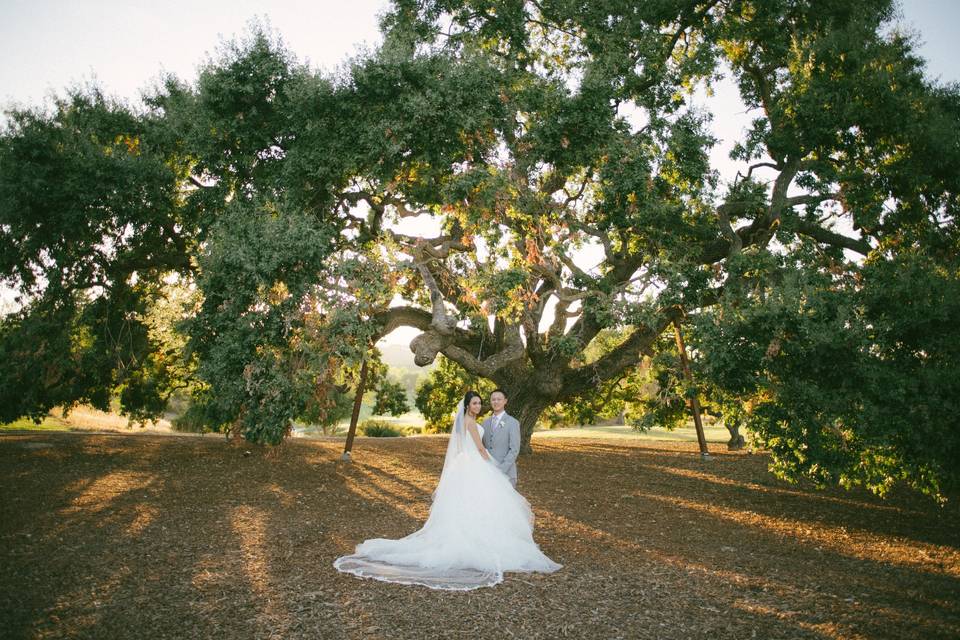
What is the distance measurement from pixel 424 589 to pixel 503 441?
7.61 ft

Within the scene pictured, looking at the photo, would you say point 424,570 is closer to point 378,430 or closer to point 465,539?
point 465,539

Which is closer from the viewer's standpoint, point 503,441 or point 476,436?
point 476,436

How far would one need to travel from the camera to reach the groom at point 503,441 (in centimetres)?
755

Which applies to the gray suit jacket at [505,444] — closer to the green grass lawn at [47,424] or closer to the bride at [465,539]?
the bride at [465,539]

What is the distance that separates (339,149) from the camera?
11.4 meters

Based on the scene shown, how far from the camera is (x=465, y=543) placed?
663 centimetres

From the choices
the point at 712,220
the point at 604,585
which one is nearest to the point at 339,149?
the point at 712,220

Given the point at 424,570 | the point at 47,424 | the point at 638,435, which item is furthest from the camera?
the point at 638,435

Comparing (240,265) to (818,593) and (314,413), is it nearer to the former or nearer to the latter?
(818,593)

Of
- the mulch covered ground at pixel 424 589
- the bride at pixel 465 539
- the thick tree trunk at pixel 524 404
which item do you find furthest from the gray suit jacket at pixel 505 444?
the thick tree trunk at pixel 524 404

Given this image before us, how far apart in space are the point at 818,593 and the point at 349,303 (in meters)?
8.09

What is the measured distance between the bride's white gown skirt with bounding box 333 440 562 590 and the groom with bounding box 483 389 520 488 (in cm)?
21

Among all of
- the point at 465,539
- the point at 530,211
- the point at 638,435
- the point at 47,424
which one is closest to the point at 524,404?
the point at 530,211

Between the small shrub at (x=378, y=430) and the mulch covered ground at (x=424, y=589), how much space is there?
1318cm
